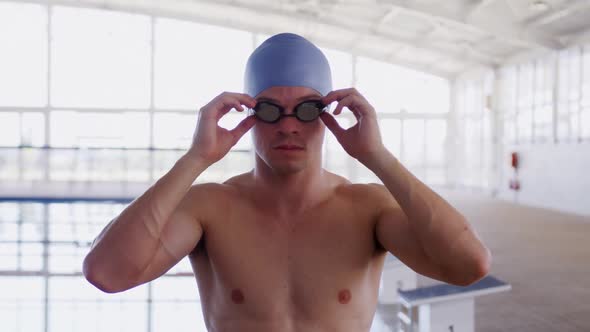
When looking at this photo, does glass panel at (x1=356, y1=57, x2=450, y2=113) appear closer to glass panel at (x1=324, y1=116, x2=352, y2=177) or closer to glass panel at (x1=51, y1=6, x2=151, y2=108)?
glass panel at (x1=324, y1=116, x2=352, y2=177)

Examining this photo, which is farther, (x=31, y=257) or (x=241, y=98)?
(x=31, y=257)

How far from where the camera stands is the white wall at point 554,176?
12.3m

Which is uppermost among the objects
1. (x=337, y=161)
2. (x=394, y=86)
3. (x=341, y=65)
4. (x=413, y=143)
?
(x=341, y=65)

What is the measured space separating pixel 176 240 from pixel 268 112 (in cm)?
47

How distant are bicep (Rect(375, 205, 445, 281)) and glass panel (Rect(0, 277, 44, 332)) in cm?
313

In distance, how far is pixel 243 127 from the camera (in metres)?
1.51

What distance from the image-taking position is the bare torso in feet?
5.12

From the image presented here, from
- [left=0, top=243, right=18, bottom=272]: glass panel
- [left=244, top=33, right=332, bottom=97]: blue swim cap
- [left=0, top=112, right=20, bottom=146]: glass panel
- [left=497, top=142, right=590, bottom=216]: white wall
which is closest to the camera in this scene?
[left=244, top=33, right=332, bottom=97]: blue swim cap

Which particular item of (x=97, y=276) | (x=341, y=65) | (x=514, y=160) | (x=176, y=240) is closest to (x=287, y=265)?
(x=176, y=240)

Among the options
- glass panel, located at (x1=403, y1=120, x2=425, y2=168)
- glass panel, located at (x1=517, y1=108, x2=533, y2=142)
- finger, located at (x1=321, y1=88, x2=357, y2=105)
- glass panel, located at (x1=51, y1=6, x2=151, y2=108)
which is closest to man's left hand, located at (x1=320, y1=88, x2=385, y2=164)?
finger, located at (x1=321, y1=88, x2=357, y2=105)

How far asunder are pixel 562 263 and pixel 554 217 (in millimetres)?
5582

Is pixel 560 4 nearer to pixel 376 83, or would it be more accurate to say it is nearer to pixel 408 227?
pixel 376 83

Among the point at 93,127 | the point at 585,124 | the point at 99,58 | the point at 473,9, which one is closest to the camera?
the point at 585,124

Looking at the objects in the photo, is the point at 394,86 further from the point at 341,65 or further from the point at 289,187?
the point at 289,187
